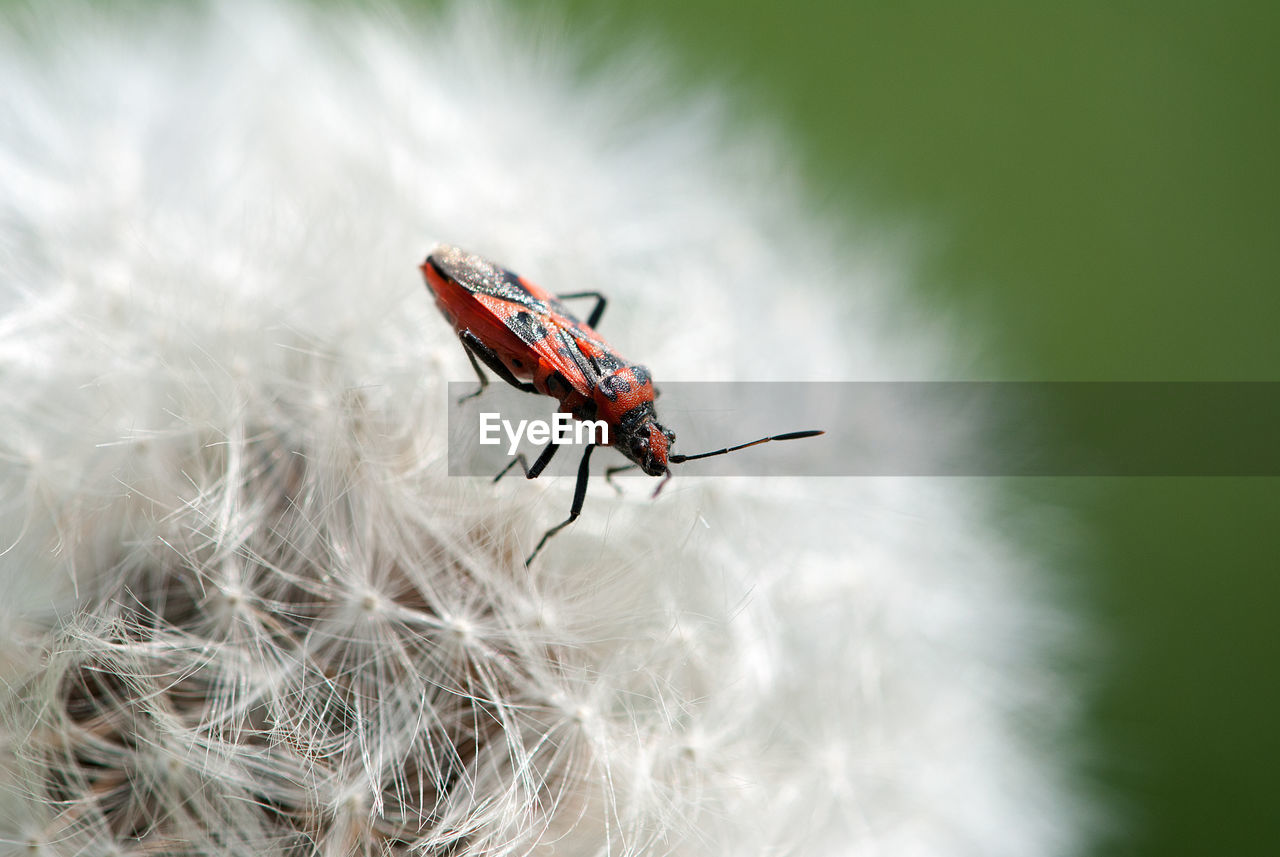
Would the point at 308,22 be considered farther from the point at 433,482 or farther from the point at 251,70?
the point at 433,482

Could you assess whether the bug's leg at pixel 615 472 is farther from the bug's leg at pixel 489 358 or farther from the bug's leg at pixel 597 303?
the bug's leg at pixel 597 303

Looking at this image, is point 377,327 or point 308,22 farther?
point 308,22

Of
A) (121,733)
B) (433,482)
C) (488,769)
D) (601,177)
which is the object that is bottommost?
(121,733)

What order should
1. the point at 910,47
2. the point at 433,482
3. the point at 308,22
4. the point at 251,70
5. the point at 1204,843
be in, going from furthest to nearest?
the point at 910,47
the point at 1204,843
the point at 308,22
the point at 251,70
the point at 433,482

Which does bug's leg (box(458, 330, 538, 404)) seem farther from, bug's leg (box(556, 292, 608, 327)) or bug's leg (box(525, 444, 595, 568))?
bug's leg (box(556, 292, 608, 327))

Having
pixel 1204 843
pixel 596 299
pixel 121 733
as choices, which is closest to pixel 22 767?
→ pixel 121 733

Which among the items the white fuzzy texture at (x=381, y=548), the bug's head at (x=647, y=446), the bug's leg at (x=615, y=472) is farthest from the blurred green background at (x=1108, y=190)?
the bug's head at (x=647, y=446)
